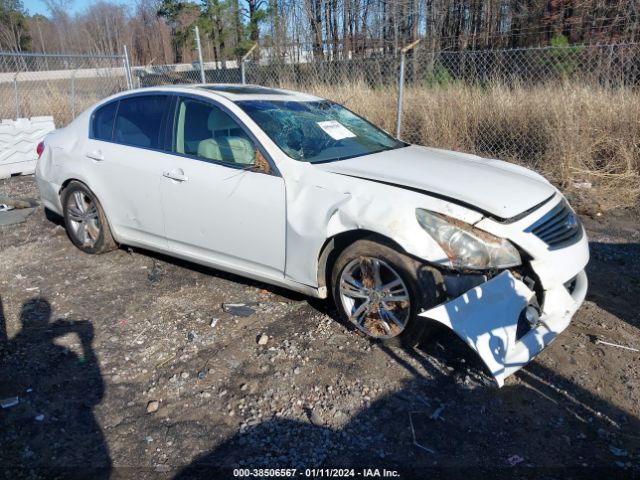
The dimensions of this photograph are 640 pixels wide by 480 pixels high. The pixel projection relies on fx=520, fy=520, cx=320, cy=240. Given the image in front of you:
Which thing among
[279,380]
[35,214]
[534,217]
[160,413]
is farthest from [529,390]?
[35,214]

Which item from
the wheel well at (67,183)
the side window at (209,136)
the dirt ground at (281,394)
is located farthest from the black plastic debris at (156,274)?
A: the side window at (209,136)

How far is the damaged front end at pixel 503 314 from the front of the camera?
2848 millimetres

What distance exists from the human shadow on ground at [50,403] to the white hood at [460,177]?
206 cm

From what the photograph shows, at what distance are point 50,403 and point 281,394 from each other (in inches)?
52.1

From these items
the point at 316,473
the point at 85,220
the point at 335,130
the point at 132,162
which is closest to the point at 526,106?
the point at 335,130

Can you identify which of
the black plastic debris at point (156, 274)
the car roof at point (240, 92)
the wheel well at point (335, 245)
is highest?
the car roof at point (240, 92)

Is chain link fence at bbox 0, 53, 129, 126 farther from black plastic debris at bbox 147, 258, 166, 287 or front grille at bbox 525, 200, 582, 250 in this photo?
front grille at bbox 525, 200, 582, 250

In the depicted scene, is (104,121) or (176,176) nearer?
(176,176)

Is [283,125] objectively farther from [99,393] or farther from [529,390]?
[529,390]

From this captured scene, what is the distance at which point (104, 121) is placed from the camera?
4.85 metres

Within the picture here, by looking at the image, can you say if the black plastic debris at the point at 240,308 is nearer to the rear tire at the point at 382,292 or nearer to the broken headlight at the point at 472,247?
the rear tire at the point at 382,292

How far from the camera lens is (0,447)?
2.64 meters

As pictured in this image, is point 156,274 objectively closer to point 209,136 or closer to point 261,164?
point 209,136

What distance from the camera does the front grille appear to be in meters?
3.15
